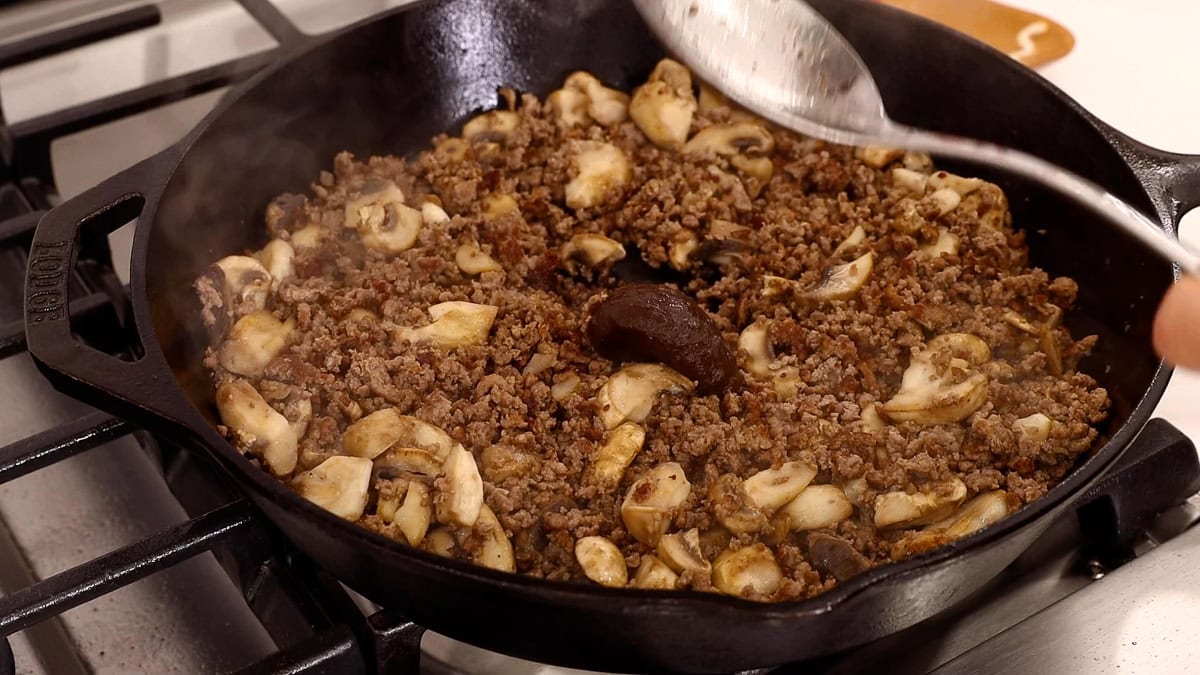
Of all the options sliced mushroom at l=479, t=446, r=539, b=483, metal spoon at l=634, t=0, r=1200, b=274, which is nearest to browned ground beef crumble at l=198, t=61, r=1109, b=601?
sliced mushroom at l=479, t=446, r=539, b=483

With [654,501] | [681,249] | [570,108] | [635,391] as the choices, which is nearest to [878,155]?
[681,249]

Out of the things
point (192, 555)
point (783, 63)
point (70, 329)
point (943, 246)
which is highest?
point (783, 63)

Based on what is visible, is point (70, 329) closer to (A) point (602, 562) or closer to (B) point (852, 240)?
(A) point (602, 562)

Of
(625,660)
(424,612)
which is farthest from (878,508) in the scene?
(424,612)

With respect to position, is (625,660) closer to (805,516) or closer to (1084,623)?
(805,516)

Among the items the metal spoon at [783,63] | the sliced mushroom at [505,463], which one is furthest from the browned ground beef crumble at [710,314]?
the metal spoon at [783,63]

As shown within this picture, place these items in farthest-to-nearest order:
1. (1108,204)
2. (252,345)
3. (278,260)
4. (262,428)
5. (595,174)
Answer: (595,174) → (278,260) → (252,345) → (262,428) → (1108,204)

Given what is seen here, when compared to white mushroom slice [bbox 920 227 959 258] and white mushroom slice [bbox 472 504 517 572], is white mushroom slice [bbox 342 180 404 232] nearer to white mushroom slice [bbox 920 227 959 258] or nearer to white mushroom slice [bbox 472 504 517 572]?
white mushroom slice [bbox 472 504 517 572]
